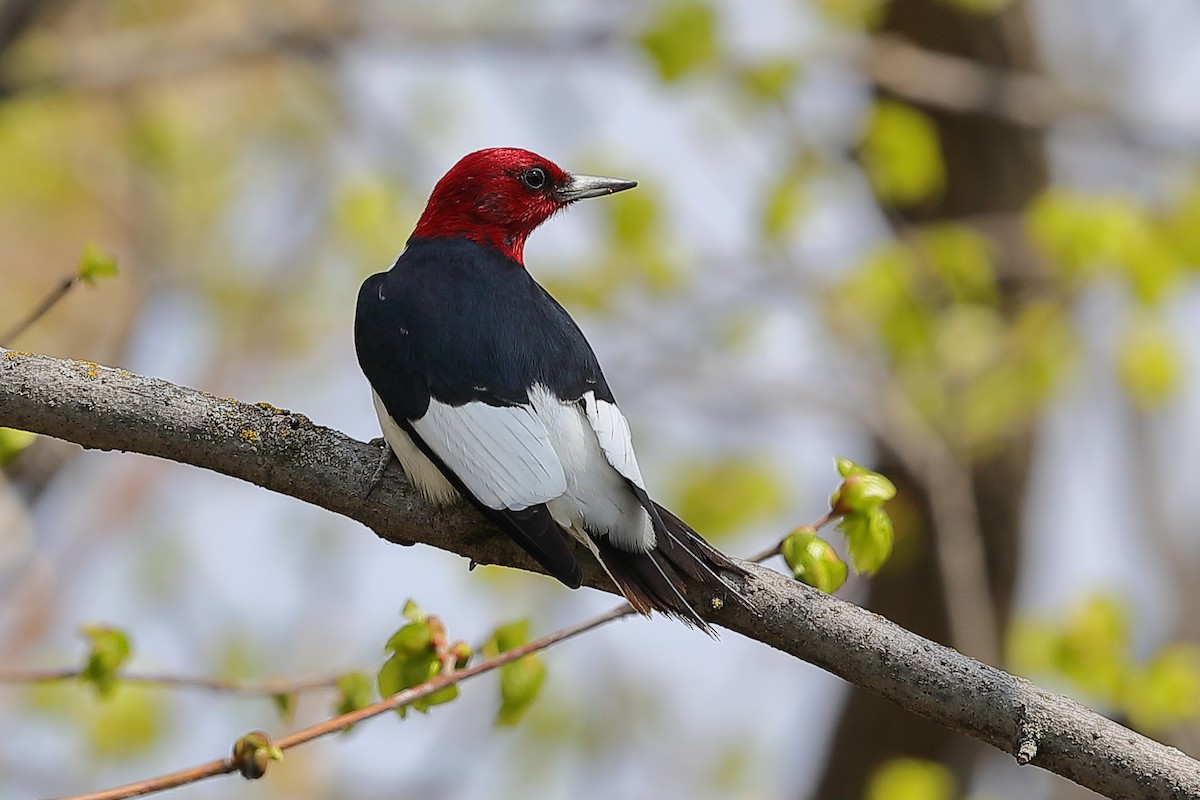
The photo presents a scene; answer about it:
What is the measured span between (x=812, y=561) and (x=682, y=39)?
3588mm

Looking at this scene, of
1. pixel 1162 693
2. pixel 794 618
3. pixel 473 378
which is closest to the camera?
pixel 794 618

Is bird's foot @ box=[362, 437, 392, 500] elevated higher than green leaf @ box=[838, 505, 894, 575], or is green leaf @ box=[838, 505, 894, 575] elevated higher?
green leaf @ box=[838, 505, 894, 575]

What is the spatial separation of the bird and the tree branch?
13 cm

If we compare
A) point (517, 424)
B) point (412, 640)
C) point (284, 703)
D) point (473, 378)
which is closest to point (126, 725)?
point (284, 703)

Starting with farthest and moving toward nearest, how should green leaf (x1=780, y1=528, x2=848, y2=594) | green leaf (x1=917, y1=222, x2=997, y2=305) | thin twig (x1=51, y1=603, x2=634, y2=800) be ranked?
green leaf (x1=917, y1=222, x2=997, y2=305) → green leaf (x1=780, y1=528, x2=848, y2=594) → thin twig (x1=51, y1=603, x2=634, y2=800)

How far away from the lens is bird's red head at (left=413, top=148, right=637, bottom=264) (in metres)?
4.08

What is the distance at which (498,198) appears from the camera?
13.4 ft

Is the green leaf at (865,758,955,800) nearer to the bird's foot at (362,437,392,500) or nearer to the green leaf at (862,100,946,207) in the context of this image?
the green leaf at (862,100,946,207)

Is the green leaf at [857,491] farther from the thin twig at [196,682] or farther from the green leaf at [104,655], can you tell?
the green leaf at [104,655]

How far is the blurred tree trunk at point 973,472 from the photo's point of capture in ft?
21.0

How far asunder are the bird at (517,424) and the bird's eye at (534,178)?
373mm

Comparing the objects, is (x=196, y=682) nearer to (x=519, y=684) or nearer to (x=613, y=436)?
(x=519, y=684)

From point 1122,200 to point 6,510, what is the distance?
4852 mm

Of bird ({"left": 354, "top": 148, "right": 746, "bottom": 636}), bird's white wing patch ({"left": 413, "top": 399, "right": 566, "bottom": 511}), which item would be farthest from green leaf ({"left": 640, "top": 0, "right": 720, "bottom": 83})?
bird's white wing patch ({"left": 413, "top": 399, "right": 566, "bottom": 511})
